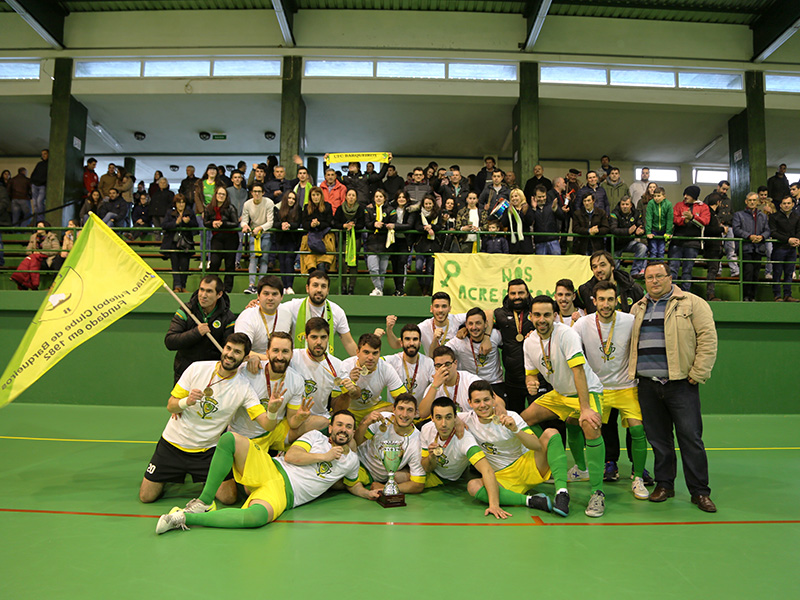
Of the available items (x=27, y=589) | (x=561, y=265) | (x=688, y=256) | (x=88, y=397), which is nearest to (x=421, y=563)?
(x=27, y=589)

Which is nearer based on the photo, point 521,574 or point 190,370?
point 521,574

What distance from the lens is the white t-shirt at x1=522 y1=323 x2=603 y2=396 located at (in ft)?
17.1

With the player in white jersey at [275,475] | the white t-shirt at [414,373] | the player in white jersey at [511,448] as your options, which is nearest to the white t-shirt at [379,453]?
the player in white jersey at [275,475]

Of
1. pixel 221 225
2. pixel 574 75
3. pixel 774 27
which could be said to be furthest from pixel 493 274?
pixel 774 27

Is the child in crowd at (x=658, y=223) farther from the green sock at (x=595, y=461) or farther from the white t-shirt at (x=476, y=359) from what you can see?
the green sock at (x=595, y=461)

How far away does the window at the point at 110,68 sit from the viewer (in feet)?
48.7

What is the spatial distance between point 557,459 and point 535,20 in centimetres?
1239

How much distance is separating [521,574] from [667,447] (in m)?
2.51

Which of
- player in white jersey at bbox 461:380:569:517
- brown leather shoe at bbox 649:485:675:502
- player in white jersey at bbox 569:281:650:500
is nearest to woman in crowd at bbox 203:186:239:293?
player in white jersey at bbox 461:380:569:517

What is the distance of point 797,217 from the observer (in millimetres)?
10820

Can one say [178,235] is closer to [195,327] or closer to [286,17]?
[195,327]

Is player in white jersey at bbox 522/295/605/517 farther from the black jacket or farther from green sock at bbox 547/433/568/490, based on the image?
the black jacket

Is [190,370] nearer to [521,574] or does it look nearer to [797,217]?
[521,574]

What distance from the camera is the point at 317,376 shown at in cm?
570
